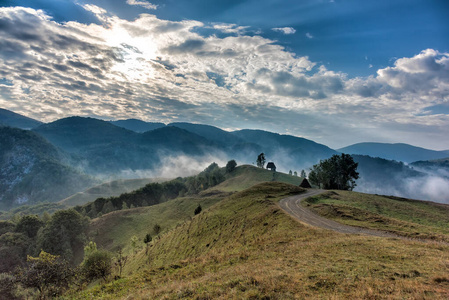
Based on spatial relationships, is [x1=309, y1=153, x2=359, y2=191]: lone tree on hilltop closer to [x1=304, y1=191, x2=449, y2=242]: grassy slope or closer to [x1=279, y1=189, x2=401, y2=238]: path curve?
[x1=304, y1=191, x2=449, y2=242]: grassy slope

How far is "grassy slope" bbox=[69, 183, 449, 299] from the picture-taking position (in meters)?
13.8

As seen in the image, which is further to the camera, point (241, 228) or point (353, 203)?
point (353, 203)

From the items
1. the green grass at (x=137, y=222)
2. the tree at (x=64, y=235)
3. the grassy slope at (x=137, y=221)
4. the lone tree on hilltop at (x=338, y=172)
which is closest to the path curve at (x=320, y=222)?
the grassy slope at (x=137, y=221)

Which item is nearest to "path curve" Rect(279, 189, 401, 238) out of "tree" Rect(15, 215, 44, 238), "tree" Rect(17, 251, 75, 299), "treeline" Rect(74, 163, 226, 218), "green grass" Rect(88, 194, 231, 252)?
"tree" Rect(17, 251, 75, 299)

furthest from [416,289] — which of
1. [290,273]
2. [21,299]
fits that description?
[21,299]

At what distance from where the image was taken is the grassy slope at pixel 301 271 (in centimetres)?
1381

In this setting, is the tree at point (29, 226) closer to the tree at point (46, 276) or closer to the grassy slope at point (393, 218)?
the tree at point (46, 276)

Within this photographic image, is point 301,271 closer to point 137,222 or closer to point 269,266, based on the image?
point 269,266

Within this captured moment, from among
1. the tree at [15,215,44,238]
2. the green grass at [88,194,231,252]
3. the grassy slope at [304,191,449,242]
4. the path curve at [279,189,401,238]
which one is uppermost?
the grassy slope at [304,191,449,242]

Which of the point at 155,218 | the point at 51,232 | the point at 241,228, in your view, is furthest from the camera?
the point at 155,218

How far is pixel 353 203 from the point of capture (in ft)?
182

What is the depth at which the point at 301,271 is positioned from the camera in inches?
681

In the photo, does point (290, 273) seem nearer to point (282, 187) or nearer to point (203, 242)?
point (203, 242)

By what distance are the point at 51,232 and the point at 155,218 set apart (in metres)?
44.8
